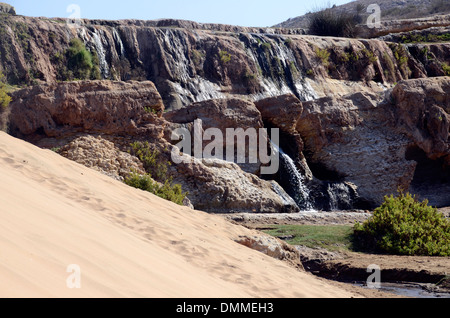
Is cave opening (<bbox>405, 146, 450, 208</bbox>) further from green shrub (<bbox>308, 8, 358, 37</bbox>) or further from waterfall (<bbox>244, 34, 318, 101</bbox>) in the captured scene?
green shrub (<bbox>308, 8, 358, 37</bbox>)

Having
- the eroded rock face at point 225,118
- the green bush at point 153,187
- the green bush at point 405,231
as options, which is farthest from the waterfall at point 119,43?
the green bush at point 405,231

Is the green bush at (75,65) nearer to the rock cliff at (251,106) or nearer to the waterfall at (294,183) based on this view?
the rock cliff at (251,106)

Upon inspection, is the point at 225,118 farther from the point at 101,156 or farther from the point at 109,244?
the point at 109,244

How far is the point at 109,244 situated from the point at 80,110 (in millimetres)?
8098

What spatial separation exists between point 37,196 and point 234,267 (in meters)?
Result: 2.23

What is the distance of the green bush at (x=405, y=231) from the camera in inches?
386

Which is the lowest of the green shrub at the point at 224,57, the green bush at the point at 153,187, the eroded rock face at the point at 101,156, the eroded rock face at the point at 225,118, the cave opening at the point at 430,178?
the cave opening at the point at 430,178

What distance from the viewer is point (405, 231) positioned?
32.8 ft

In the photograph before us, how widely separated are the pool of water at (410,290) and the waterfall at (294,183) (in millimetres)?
8030

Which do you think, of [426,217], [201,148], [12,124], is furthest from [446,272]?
[12,124]

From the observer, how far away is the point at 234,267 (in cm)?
600

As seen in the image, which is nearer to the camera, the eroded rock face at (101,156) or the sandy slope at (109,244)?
the sandy slope at (109,244)

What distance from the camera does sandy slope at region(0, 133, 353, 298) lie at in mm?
3910
